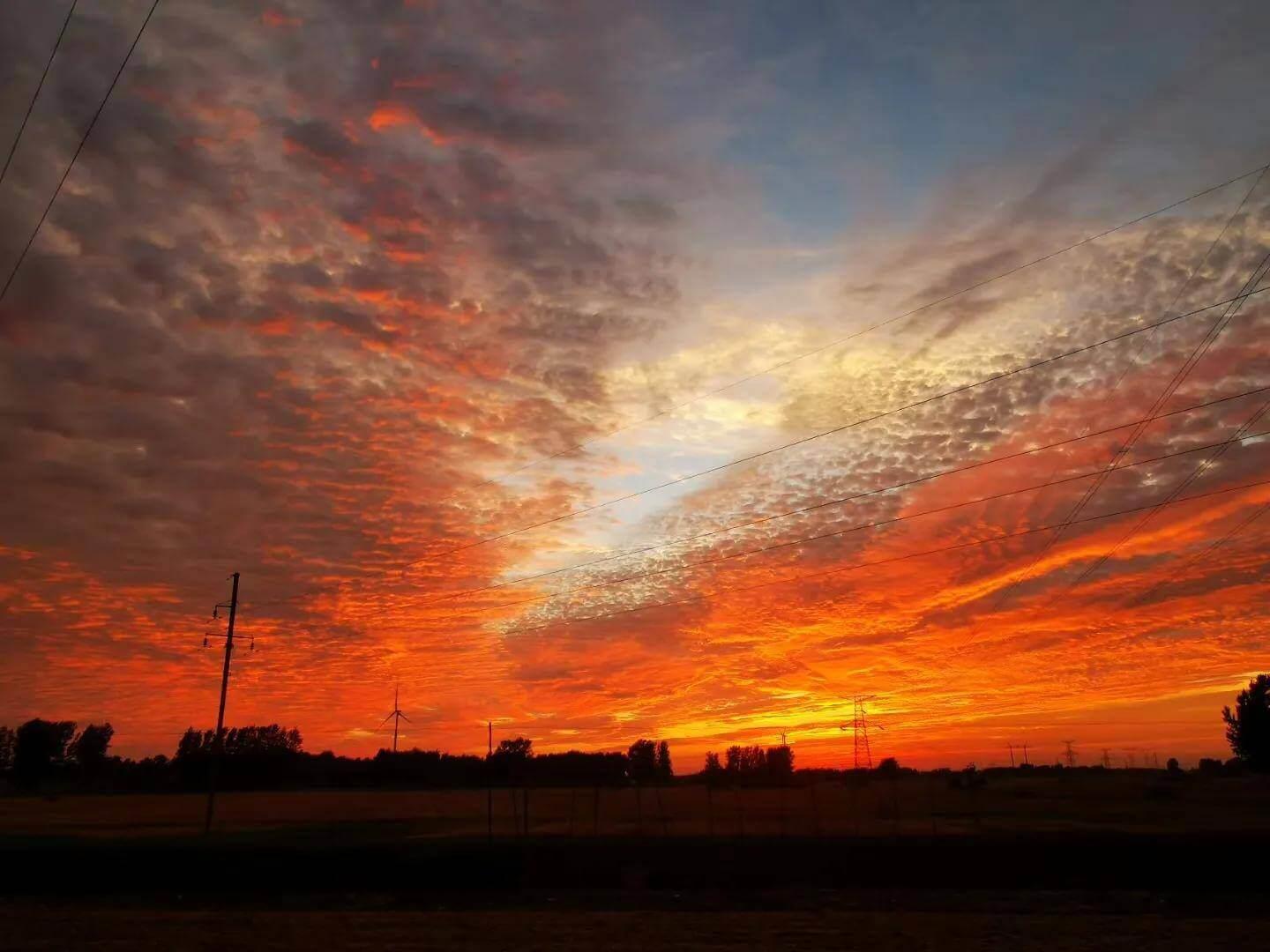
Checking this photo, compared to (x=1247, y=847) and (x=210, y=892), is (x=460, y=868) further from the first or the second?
(x=1247, y=847)

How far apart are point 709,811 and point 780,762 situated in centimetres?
10360

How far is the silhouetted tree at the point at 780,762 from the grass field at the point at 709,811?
1623 inches

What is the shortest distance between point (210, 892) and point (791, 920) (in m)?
22.4

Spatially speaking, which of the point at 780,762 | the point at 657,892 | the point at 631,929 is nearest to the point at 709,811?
the point at 657,892

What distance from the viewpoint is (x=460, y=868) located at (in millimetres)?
34688

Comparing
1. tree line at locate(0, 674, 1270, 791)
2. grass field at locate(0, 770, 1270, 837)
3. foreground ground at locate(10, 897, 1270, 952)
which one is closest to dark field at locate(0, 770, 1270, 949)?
foreground ground at locate(10, 897, 1270, 952)

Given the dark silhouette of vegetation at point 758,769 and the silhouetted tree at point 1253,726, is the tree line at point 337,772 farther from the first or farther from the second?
the silhouetted tree at point 1253,726

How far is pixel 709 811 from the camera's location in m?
64.5

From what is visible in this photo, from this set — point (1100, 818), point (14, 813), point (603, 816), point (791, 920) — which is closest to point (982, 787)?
point (1100, 818)

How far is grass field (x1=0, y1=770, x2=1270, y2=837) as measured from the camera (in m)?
57.5

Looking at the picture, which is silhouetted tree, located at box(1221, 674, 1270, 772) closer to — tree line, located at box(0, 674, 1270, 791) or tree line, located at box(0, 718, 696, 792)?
tree line, located at box(0, 674, 1270, 791)

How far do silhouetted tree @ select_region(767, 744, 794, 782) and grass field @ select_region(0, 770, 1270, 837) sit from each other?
41.2 m

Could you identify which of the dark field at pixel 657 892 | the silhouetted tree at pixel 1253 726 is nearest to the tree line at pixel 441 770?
the silhouetted tree at pixel 1253 726

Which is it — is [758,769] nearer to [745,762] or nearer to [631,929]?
[745,762]
